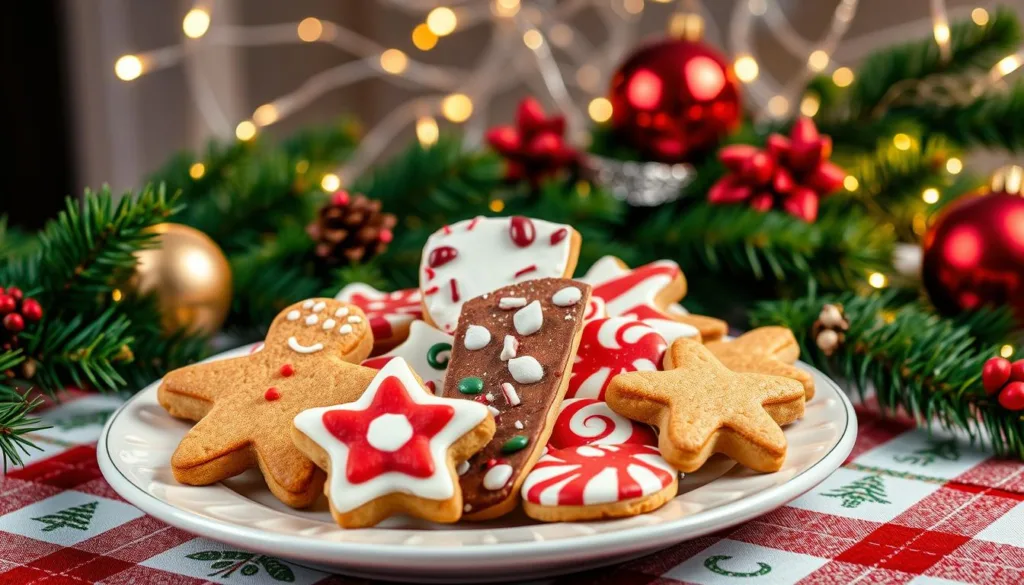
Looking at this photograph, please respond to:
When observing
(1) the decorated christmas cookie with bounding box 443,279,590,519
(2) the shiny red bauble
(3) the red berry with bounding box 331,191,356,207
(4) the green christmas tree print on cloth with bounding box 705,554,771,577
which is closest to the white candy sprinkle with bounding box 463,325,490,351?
(1) the decorated christmas cookie with bounding box 443,279,590,519

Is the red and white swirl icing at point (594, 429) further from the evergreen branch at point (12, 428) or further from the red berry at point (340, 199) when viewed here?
the red berry at point (340, 199)

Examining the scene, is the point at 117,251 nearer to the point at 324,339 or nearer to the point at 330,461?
the point at 324,339

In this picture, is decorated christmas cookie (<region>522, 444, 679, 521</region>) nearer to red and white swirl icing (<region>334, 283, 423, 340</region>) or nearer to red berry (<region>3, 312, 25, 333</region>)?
red and white swirl icing (<region>334, 283, 423, 340</region>)

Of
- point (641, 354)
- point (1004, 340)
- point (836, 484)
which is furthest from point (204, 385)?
point (1004, 340)

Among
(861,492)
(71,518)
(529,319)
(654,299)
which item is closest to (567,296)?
(529,319)

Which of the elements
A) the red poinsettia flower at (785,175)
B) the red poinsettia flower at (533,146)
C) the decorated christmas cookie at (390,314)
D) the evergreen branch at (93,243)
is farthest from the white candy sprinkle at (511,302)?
the red poinsettia flower at (533,146)

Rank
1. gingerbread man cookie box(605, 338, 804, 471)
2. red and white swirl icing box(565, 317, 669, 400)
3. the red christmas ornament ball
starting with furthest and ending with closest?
the red christmas ornament ball, red and white swirl icing box(565, 317, 669, 400), gingerbread man cookie box(605, 338, 804, 471)
